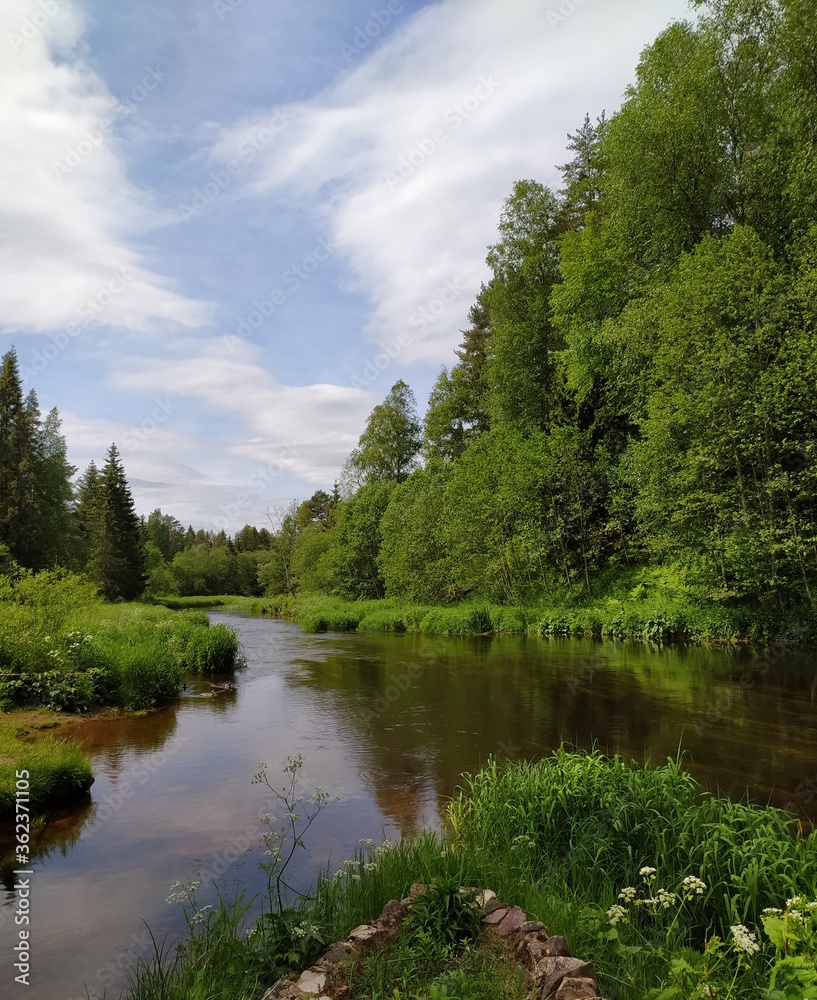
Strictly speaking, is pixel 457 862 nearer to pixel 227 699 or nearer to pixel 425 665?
pixel 227 699

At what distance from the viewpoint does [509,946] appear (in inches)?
134

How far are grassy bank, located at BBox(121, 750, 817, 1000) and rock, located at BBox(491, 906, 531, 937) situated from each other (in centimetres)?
25

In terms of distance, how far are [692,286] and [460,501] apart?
1654 centimetres

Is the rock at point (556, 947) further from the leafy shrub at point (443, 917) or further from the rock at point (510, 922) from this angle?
the leafy shrub at point (443, 917)

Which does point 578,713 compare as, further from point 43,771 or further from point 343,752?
point 43,771

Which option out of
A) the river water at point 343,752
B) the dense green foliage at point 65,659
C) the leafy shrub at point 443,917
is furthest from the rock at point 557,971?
the dense green foliage at point 65,659

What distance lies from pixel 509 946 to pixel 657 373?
2037 cm

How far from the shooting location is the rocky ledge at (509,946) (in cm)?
293

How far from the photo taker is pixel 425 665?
19703 millimetres

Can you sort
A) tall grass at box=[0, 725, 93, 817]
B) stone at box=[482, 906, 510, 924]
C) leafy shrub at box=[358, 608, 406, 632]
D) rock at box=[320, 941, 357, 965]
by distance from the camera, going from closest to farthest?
rock at box=[320, 941, 357, 965] < stone at box=[482, 906, 510, 924] < tall grass at box=[0, 725, 93, 817] < leafy shrub at box=[358, 608, 406, 632]

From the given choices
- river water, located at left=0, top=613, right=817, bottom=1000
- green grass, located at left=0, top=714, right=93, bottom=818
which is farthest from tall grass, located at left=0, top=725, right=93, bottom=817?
river water, located at left=0, top=613, right=817, bottom=1000

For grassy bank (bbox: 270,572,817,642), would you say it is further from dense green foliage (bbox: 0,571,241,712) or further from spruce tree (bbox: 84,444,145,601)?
spruce tree (bbox: 84,444,145,601)

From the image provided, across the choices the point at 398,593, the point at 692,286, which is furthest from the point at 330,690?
the point at 398,593

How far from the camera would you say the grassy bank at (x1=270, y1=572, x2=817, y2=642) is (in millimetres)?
19078
